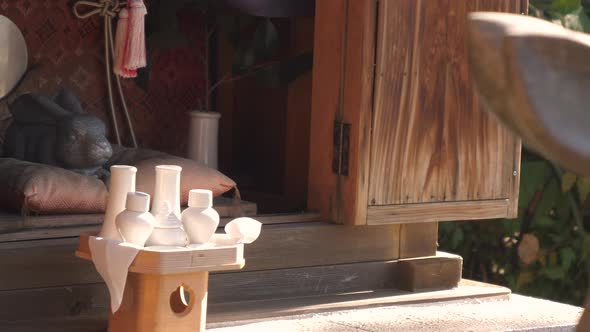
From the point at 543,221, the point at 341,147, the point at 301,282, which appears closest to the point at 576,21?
the point at 543,221

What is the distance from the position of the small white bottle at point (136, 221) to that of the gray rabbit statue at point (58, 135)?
3.66 ft

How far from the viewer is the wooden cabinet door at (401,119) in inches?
172

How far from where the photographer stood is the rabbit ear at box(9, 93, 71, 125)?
4.55m

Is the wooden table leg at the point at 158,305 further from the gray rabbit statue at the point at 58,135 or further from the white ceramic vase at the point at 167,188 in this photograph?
the gray rabbit statue at the point at 58,135

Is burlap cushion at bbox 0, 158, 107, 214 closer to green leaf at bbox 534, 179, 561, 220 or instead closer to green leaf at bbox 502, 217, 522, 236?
green leaf at bbox 502, 217, 522, 236

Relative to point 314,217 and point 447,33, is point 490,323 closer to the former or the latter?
point 314,217

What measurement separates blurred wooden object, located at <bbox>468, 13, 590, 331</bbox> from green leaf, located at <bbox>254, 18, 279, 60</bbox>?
14.0 ft

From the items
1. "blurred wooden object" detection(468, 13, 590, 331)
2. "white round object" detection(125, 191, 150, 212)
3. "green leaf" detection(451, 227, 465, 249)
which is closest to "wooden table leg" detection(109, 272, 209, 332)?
"white round object" detection(125, 191, 150, 212)

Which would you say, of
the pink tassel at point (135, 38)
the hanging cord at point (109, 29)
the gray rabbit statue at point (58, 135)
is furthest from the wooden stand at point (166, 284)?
the hanging cord at point (109, 29)

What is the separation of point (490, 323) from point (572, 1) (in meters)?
2.98

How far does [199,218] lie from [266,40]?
1959mm

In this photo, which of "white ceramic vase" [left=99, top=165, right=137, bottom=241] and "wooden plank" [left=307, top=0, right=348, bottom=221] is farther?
"wooden plank" [left=307, top=0, right=348, bottom=221]

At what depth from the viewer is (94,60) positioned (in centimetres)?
544

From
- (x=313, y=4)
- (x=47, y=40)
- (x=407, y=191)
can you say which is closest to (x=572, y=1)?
(x=313, y=4)
